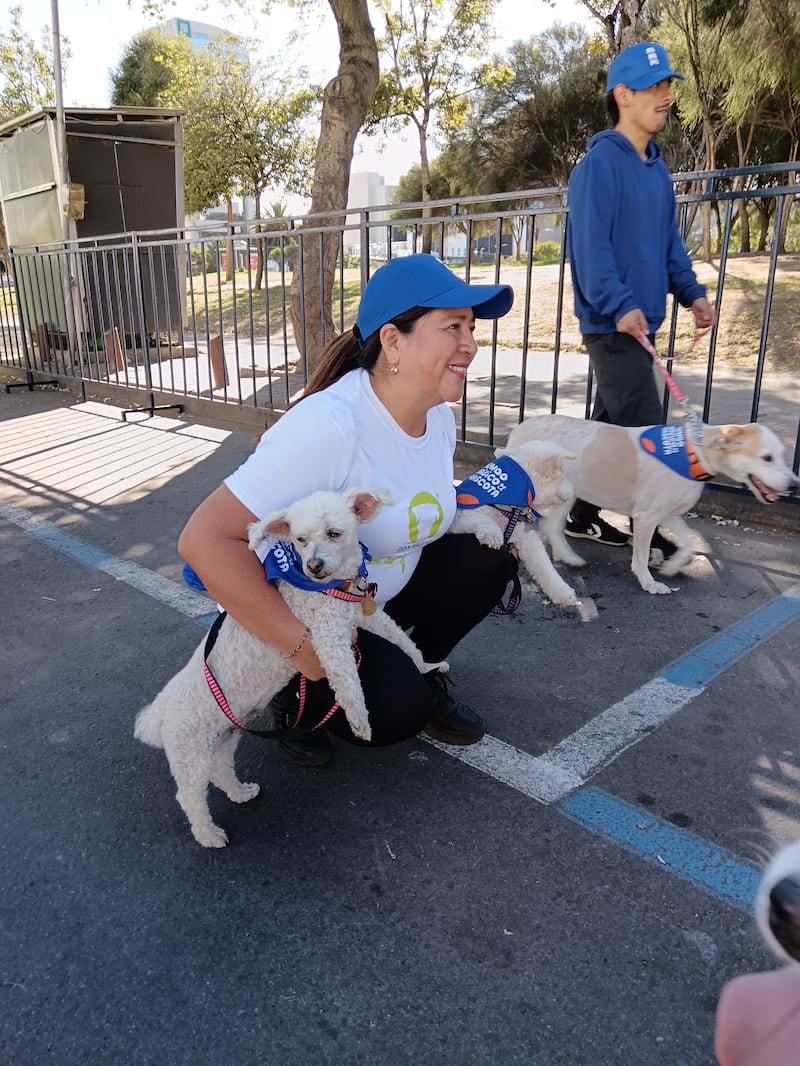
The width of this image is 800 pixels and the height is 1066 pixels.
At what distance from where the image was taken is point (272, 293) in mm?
23312

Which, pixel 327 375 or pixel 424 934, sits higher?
pixel 327 375

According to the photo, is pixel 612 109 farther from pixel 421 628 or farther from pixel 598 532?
pixel 421 628

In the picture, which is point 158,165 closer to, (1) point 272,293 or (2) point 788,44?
(1) point 272,293

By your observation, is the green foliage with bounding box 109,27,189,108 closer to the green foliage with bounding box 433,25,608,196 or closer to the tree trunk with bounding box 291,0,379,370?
the green foliage with bounding box 433,25,608,196

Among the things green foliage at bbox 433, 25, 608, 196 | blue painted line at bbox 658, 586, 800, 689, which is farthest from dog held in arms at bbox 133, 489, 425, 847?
green foliage at bbox 433, 25, 608, 196

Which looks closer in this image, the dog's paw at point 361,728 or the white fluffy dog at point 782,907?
the white fluffy dog at point 782,907

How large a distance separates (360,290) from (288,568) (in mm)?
9245

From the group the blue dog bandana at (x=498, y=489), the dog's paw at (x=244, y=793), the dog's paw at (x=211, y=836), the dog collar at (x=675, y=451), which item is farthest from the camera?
the dog collar at (x=675, y=451)

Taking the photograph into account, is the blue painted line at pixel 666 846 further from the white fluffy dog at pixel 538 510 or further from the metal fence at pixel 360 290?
the metal fence at pixel 360 290

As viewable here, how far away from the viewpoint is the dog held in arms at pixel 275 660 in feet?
6.79

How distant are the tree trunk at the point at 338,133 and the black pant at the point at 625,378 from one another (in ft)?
15.7

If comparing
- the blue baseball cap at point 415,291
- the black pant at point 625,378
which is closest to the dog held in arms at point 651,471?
the black pant at point 625,378

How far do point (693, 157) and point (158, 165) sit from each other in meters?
22.0

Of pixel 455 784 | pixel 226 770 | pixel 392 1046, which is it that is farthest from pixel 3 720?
pixel 392 1046
